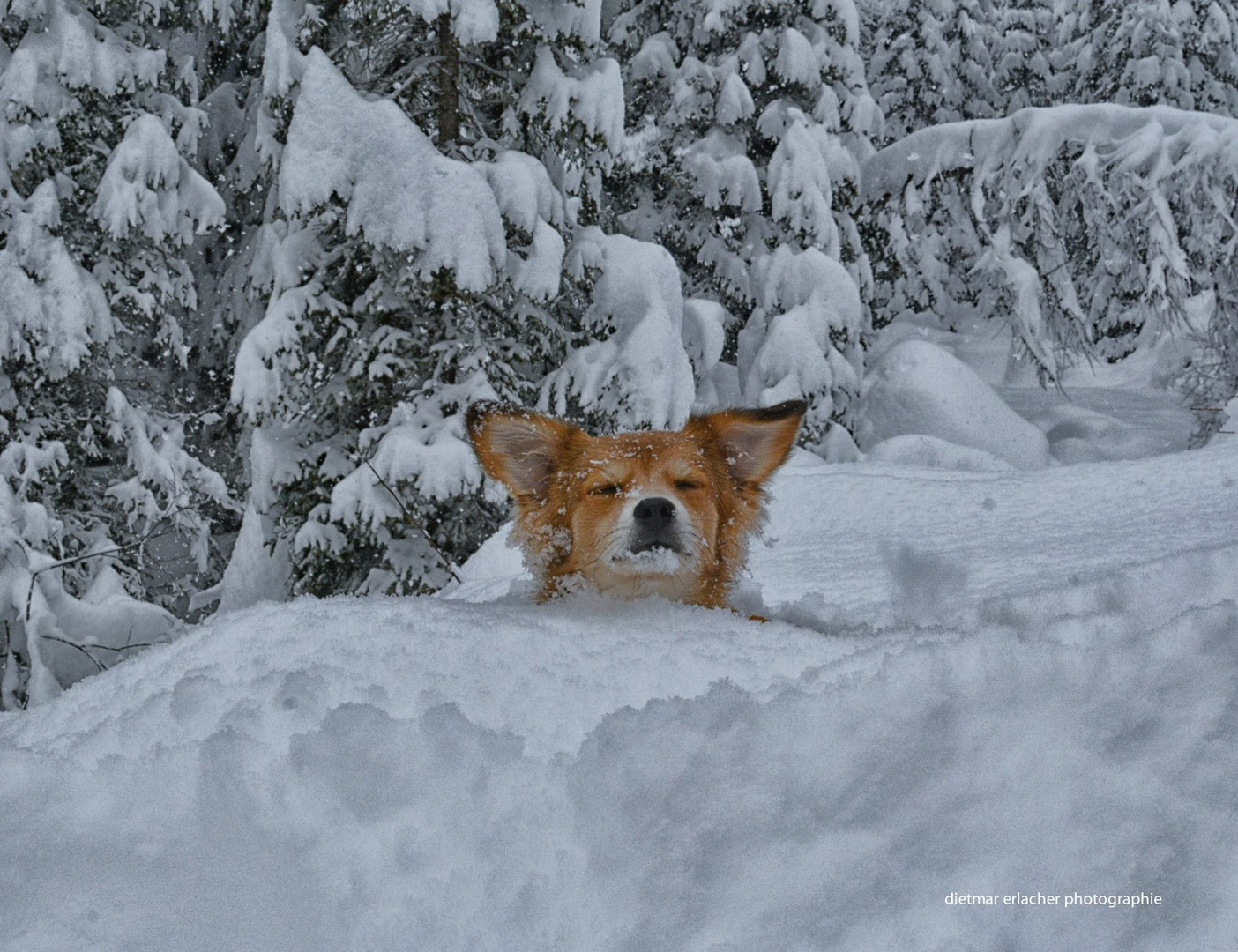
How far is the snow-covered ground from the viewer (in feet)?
4.37

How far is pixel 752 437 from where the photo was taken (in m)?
3.60

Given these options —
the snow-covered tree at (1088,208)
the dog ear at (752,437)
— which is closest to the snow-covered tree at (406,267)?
the dog ear at (752,437)

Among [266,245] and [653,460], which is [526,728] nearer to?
[653,460]

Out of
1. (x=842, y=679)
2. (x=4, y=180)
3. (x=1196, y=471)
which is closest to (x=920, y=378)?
(x=1196, y=471)

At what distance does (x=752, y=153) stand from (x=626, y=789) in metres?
14.2

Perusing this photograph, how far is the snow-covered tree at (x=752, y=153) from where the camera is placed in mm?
13383

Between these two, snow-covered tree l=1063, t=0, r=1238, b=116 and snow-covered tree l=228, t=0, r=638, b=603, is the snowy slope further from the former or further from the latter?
snow-covered tree l=1063, t=0, r=1238, b=116

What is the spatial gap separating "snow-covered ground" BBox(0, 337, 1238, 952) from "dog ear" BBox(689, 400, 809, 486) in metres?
1.40

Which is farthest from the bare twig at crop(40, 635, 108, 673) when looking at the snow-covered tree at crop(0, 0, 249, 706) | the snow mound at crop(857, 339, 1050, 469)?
the snow mound at crop(857, 339, 1050, 469)

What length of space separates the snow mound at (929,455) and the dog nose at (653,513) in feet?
→ 30.4

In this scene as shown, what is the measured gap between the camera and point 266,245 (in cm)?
954

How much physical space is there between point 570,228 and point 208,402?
711cm

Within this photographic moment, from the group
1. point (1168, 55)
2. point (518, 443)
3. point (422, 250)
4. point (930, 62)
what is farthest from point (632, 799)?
point (930, 62)

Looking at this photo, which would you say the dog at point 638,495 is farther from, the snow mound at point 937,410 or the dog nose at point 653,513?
the snow mound at point 937,410
